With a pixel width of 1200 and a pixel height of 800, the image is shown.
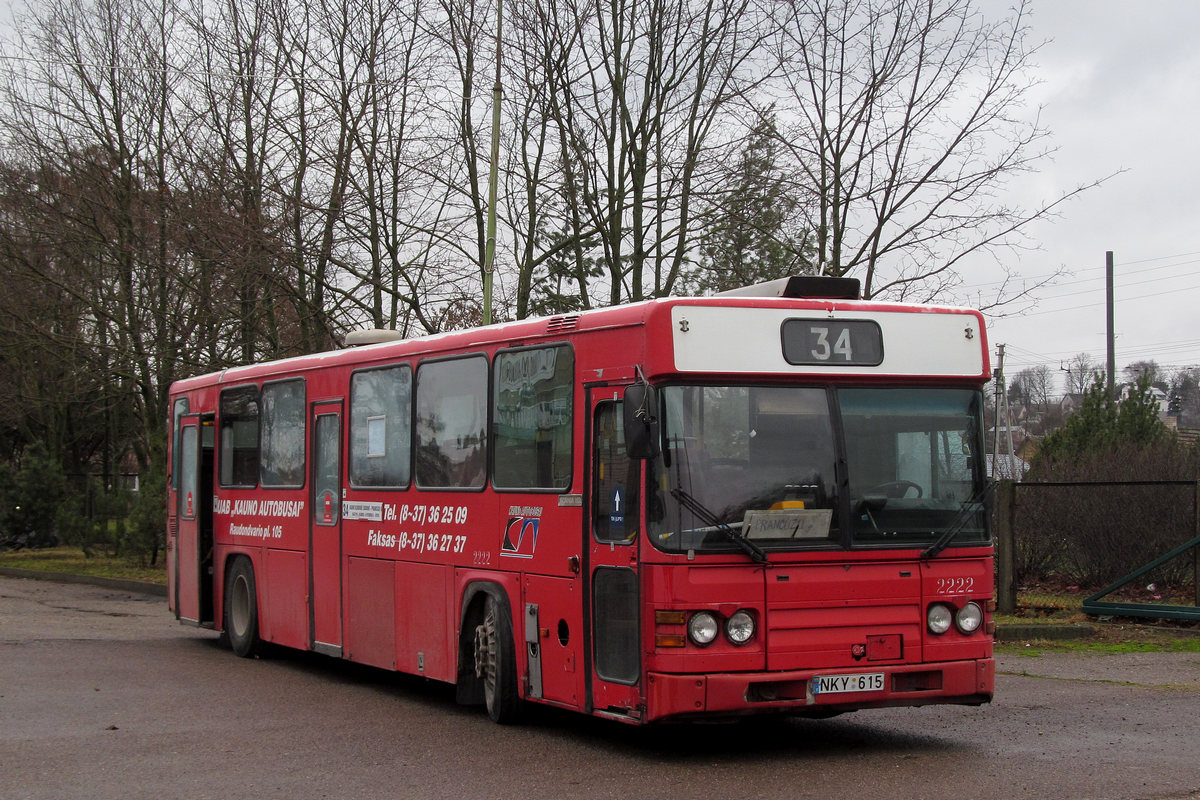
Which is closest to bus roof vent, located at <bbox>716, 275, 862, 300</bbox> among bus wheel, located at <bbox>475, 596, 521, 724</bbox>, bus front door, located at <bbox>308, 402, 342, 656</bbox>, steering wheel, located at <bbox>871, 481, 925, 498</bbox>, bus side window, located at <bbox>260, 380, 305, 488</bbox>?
steering wheel, located at <bbox>871, 481, 925, 498</bbox>

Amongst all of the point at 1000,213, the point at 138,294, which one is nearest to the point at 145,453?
the point at 138,294

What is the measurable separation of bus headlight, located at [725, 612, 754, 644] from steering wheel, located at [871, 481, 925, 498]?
1.17 metres

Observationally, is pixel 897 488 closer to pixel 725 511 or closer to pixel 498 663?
pixel 725 511

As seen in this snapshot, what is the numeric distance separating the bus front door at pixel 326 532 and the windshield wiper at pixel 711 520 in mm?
5364

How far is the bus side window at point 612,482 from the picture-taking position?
27.9 feet

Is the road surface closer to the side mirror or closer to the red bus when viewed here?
the red bus

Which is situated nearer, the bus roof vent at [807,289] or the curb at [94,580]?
the bus roof vent at [807,289]

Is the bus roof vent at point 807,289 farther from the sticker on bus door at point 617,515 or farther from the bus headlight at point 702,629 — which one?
the bus headlight at point 702,629

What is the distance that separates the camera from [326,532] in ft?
42.5

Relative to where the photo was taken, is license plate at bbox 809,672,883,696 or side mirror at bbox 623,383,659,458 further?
license plate at bbox 809,672,883,696

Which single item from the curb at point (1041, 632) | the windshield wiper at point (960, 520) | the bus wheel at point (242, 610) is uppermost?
the windshield wiper at point (960, 520)

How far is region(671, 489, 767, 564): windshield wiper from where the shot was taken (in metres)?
8.20

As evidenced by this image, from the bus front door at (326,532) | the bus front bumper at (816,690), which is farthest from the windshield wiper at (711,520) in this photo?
the bus front door at (326,532)

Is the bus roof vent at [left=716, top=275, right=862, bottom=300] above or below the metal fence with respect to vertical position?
above
